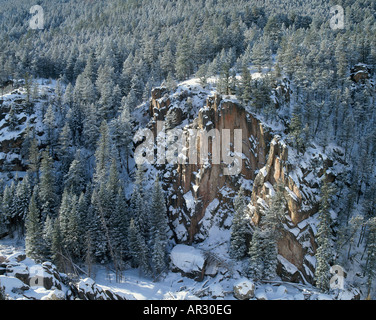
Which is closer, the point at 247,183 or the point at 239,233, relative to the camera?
the point at 239,233

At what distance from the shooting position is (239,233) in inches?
2045

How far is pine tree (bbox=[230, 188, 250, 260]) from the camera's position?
5144 centimetres

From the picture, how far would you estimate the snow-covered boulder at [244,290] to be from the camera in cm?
4171

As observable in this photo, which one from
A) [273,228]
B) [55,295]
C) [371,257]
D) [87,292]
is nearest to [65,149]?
[87,292]

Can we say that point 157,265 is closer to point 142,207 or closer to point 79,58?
point 142,207

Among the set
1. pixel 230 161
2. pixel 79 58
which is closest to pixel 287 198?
pixel 230 161

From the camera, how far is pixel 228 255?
52875 millimetres

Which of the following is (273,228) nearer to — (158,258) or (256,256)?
(256,256)

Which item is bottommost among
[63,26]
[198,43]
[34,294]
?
[34,294]

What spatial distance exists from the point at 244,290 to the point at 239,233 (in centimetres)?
1153

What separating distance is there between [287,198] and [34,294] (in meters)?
40.5

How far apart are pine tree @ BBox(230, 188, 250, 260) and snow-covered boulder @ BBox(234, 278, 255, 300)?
824 cm

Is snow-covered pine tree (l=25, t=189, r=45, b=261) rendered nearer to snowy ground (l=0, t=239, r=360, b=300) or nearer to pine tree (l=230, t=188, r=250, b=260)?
snowy ground (l=0, t=239, r=360, b=300)

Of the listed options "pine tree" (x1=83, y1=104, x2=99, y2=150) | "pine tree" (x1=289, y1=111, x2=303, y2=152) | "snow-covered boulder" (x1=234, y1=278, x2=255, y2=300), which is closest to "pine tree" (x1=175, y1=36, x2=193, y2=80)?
"pine tree" (x1=83, y1=104, x2=99, y2=150)
